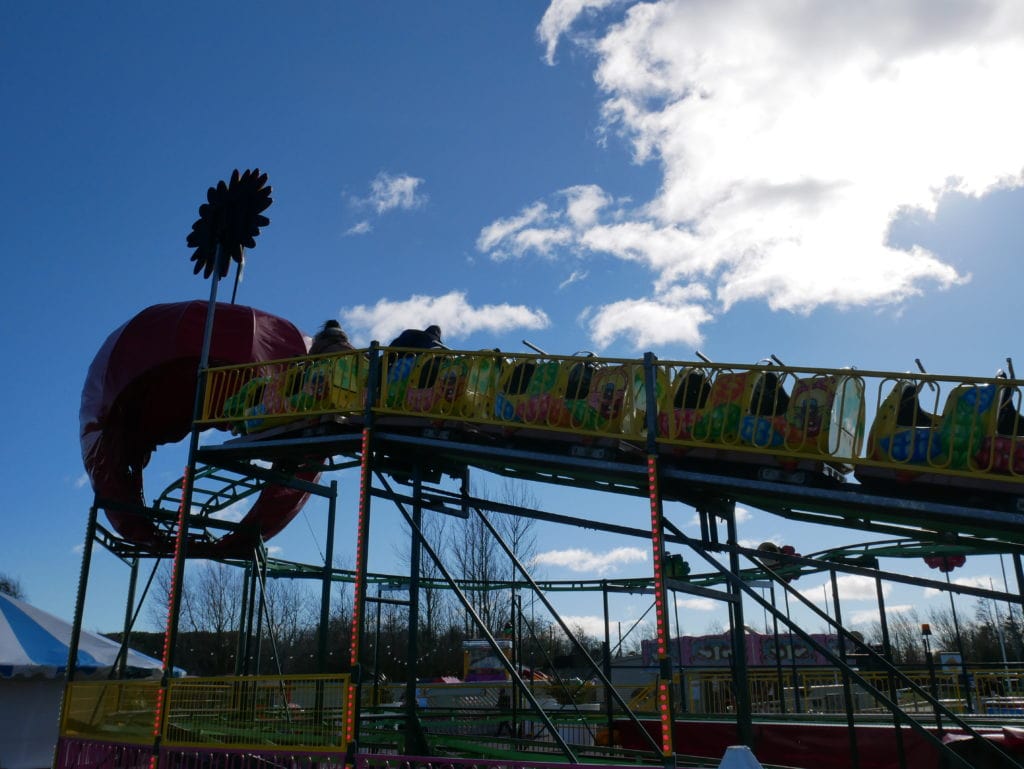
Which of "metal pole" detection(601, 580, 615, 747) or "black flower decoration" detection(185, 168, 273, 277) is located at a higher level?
"black flower decoration" detection(185, 168, 273, 277)

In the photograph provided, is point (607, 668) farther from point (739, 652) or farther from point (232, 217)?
point (232, 217)

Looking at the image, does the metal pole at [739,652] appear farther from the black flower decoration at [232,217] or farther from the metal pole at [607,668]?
the black flower decoration at [232,217]

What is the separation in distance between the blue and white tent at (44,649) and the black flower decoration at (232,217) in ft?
27.7

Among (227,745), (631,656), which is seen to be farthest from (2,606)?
(631,656)

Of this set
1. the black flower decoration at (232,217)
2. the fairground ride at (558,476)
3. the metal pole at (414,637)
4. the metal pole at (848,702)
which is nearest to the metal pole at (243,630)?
the fairground ride at (558,476)

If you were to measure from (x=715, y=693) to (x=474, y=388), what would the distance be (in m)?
13.8

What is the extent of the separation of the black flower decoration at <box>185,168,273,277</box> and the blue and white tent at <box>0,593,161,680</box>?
846 centimetres

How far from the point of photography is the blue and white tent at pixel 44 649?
623 inches

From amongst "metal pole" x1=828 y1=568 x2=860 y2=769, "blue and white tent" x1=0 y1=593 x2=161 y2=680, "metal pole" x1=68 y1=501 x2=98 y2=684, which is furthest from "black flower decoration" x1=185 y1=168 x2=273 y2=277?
"metal pole" x1=828 y1=568 x2=860 y2=769

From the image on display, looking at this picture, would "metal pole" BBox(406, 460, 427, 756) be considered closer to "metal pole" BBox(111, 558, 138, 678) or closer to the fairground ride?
the fairground ride

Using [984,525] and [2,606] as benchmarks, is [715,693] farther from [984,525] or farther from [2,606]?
[2,606]

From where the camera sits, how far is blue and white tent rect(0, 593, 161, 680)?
52.0 ft

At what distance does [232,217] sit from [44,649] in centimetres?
985

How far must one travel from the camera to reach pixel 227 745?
9555 millimetres
